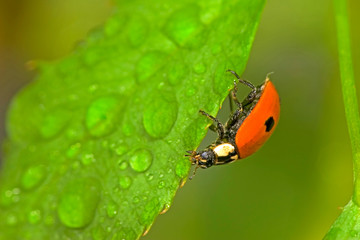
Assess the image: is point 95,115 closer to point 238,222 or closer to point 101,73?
point 101,73

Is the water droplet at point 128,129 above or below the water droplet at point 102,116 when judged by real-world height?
below

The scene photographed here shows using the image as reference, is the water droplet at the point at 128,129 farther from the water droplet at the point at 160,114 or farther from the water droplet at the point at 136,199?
the water droplet at the point at 136,199

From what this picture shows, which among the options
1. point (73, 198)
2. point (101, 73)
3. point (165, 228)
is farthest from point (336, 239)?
point (165, 228)

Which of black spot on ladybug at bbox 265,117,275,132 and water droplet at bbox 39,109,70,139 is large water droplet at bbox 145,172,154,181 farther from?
black spot on ladybug at bbox 265,117,275,132

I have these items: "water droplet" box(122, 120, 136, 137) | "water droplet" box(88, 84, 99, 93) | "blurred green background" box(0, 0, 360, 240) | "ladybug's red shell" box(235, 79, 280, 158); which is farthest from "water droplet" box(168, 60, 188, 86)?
"blurred green background" box(0, 0, 360, 240)

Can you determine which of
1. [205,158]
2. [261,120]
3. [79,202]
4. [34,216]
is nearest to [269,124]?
[261,120]

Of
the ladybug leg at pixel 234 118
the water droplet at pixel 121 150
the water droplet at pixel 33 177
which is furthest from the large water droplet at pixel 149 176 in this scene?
the ladybug leg at pixel 234 118
